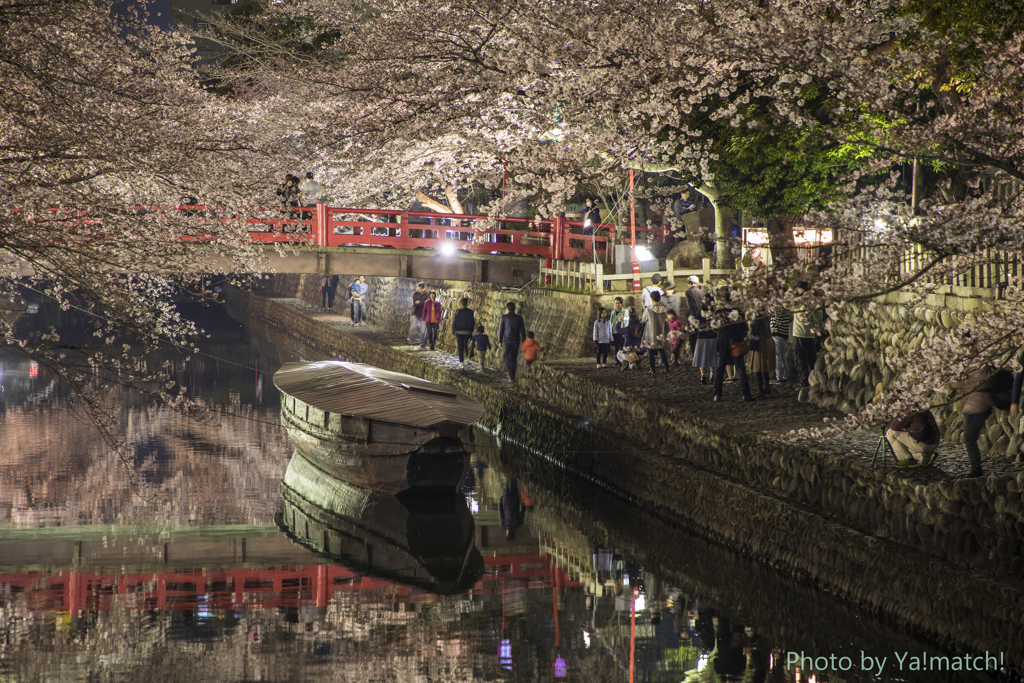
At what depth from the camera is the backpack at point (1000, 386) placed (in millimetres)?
7920

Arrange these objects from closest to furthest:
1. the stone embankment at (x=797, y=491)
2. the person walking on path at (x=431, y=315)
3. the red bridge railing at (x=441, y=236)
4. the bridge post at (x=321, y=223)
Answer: the stone embankment at (x=797, y=491) < the red bridge railing at (x=441, y=236) < the bridge post at (x=321, y=223) < the person walking on path at (x=431, y=315)

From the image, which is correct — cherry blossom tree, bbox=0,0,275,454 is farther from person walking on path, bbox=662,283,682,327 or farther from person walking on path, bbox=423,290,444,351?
person walking on path, bbox=423,290,444,351

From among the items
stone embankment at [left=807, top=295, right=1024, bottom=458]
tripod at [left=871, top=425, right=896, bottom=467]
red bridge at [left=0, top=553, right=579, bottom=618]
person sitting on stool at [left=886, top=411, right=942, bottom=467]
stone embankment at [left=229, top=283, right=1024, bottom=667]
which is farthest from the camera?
red bridge at [left=0, top=553, right=579, bottom=618]

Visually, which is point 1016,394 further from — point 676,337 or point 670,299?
point 670,299

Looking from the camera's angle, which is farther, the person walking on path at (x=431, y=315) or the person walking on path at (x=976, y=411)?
the person walking on path at (x=431, y=315)

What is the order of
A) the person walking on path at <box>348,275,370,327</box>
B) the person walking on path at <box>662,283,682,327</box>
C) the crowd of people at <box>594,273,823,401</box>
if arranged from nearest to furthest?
the crowd of people at <box>594,273,823,401</box>
the person walking on path at <box>662,283,682,327</box>
the person walking on path at <box>348,275,370,327</box>

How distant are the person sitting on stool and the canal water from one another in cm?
141

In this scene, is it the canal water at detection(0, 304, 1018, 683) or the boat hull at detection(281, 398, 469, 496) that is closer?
the canal water at detection(0, 304, 1018, 683)

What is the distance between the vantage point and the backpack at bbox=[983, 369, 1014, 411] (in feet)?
26.0

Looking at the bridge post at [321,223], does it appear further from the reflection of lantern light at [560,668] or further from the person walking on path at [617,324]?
the reflection of lantern light at [560,668]

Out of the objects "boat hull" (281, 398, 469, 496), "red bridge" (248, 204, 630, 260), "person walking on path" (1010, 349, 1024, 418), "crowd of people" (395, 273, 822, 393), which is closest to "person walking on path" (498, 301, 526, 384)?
"crowd of people" (395, 273, 822, 393)

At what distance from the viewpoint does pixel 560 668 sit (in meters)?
7.91

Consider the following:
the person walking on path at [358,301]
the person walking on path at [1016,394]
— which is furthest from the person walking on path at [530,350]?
the person walking on path at [358,301]

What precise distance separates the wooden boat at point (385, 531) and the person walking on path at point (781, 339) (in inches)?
179
